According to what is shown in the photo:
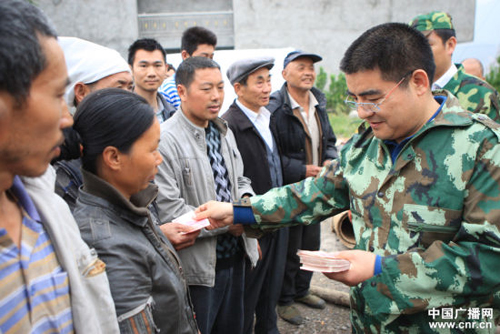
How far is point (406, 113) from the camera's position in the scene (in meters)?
1.90

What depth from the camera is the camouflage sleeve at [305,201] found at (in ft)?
7.56

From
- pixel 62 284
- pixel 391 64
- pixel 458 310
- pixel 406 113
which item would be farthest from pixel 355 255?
pixel 62 284

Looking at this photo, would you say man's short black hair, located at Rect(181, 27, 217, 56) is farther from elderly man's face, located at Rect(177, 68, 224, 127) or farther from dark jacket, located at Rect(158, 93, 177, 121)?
elderly man's face, located at Rect(177, 68, 224, 127)

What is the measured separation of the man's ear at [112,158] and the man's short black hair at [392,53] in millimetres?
1198

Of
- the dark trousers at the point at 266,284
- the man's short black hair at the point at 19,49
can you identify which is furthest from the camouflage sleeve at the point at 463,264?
the dark trousers at the point at 266,284

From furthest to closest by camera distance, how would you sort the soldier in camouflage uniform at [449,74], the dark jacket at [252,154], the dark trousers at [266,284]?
1. the dark jacket at [252,154]
2. the soldier in camouflage uniform at [449,74]
3. the dark trousers at [266,284]

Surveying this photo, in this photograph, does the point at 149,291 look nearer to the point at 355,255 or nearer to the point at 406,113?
the point at 355,255

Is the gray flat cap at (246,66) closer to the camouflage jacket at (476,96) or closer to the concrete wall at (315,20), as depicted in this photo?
the camouflage jacket at (476,96)

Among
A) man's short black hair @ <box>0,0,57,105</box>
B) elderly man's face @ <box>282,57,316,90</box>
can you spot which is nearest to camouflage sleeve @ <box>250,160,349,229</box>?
man's short black hair @ <box>0,0,57,105</box>

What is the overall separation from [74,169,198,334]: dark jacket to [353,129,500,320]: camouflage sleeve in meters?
0.92

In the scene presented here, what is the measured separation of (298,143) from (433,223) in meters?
2.48

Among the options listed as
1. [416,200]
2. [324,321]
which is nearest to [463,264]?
[416,200]

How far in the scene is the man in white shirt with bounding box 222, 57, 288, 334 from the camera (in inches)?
143

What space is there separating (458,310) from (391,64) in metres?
1.19
